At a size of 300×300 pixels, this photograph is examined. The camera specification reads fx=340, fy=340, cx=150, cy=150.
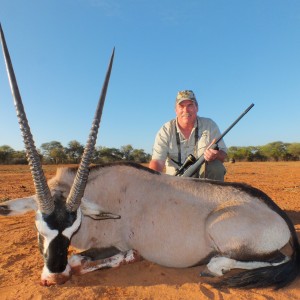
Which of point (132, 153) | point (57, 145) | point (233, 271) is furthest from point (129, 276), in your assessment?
point (132, 153)

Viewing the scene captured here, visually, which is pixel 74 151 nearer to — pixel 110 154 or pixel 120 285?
pixel 110 154

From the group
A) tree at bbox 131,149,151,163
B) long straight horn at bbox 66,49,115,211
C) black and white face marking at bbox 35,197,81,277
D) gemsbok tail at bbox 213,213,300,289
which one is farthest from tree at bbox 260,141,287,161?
black and white face marking at bbox 35,197,81,277

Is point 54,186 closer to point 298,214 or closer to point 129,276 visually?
point 129,276

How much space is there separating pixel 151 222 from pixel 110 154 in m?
37.3

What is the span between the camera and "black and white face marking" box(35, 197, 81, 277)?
3.69 metres

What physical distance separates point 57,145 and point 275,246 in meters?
43.3

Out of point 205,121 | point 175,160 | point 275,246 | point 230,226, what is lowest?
point 275,246

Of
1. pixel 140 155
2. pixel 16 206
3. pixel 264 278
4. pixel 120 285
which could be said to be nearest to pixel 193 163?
pixel 264 278

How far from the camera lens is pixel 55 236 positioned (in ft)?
12.1

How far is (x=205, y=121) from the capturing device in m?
7.27

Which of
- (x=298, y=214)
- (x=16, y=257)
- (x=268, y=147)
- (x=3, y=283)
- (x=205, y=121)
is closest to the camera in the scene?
(x=3, y=283)

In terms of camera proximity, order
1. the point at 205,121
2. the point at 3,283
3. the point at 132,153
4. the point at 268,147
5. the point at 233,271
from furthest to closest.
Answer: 1. the point at 268,147
2. the point at 132,153
3. the point at 205,121
4. the point at 233,271
5. the point at 3,283

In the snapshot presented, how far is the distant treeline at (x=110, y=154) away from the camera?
38.0m

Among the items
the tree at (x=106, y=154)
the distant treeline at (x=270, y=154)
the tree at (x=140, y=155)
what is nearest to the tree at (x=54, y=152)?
the tree at (x=106, y=154)
